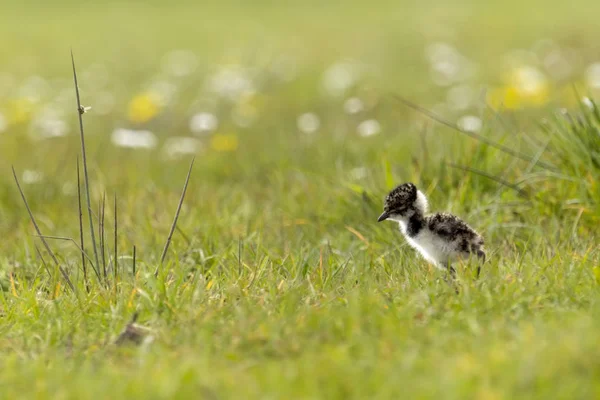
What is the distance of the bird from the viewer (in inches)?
186

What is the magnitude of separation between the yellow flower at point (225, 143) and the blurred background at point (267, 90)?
17mm

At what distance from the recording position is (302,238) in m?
5.85

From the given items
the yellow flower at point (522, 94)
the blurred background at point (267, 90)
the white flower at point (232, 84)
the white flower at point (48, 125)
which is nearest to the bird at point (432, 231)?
the blurred background at point (267, 90)

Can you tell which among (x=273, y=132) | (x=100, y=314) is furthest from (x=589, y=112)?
(x=273, y=132)

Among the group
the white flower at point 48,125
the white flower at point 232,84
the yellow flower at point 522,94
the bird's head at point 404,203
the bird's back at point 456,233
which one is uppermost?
the bird's head at point 404,203

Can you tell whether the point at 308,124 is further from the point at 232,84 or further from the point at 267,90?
the point at 267,90

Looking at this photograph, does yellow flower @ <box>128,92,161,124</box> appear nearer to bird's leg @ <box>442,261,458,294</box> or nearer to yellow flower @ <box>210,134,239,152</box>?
yellow flower @ <box>210,134,239,152</box>

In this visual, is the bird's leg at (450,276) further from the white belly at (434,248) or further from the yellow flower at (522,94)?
the yellow flower at (522,94)

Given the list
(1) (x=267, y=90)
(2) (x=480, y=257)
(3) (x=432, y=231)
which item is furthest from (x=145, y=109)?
(2) (x=480, y=257)

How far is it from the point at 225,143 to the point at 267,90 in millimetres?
3714

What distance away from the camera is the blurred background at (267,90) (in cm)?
746

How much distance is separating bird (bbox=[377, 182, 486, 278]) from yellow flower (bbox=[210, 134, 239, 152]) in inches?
160

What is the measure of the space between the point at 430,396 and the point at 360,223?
3023mm

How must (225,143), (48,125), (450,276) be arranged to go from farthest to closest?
(48,125) < (225,143) < (450,276)
